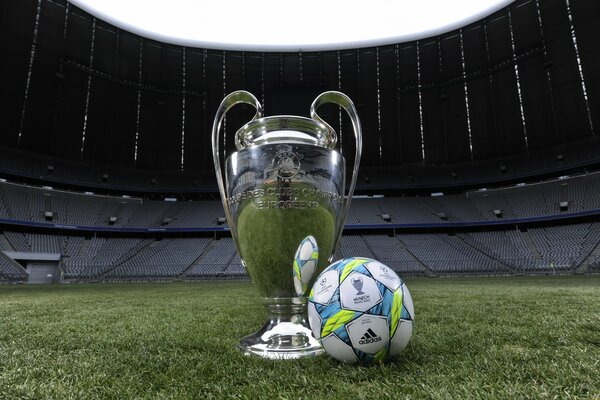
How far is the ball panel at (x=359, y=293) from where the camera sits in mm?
1702

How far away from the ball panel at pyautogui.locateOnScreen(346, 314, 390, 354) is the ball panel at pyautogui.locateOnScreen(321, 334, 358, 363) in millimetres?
52

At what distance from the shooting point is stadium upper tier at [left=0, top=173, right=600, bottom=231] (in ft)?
81.1

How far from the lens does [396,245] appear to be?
26625 mm

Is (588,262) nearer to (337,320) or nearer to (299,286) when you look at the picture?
(299,286)

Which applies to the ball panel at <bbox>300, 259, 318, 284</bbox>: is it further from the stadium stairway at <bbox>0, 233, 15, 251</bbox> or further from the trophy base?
the stadium stairway at <bbox>0, 233, 15, 251</bbox>

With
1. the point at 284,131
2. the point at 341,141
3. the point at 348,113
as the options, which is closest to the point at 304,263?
the point at 284,131

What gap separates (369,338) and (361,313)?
0.13m

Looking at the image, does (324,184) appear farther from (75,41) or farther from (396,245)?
(75,41)

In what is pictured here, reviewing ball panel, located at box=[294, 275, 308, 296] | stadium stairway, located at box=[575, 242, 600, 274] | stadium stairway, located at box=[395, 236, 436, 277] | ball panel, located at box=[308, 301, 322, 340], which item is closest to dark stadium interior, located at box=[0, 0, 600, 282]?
stadium stairway, located at box=[575, 242, 600, 274]

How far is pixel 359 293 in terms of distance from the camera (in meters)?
1.73

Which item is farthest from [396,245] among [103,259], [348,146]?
[103,259]

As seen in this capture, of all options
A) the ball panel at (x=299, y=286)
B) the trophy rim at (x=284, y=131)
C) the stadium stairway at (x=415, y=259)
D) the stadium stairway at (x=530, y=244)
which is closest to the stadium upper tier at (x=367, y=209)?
the stadium stairway at (x=530, y=244)

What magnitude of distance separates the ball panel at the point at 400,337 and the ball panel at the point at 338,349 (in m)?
0.20

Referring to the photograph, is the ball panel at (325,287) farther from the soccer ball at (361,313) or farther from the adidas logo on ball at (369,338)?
the adidas logo on ball at (369,338)
